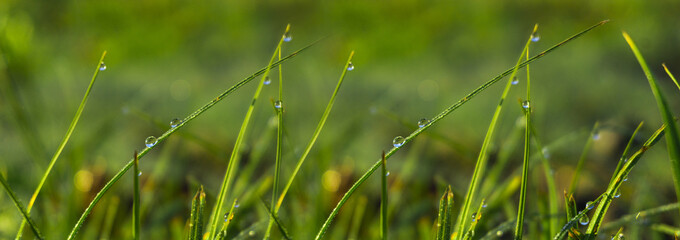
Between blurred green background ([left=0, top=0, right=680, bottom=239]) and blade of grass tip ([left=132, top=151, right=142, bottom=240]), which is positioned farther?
blurred green background ([left=0, top=0, right=680, bottom=239])

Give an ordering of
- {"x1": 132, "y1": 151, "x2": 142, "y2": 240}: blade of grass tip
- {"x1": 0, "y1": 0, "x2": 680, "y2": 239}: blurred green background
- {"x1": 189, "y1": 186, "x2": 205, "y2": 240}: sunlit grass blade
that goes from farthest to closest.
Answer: {"x1": 0, "y1": 0, "x2": 680, "y2": 239}: blurred green background → {"x1": 189, "y1": 186, "x2": 205, "y2": 240}: sunlit grass blade → {"x1": 132, "y1": 151, "x2": 142, "y2": 240}: blade of grass tip

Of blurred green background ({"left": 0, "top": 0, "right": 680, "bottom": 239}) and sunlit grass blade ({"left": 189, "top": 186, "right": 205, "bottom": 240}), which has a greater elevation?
blurred green background ({"left": 0, "top": 0, "right": 680, "bottom": 239})

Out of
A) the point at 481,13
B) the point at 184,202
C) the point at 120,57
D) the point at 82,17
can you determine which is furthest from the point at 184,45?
the point at 184,202

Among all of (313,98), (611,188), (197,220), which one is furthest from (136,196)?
(313,98)

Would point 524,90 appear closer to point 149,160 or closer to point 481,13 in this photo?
point 481,13

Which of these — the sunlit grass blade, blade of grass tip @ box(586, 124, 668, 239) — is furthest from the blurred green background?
blade of grass tip @ box(586, 124, 668, 239)

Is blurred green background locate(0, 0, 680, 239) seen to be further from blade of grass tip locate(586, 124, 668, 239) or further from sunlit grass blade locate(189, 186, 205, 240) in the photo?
blade of grass tip locate(586, 124, 668, 239)

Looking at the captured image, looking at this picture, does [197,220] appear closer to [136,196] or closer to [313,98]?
[136,196]

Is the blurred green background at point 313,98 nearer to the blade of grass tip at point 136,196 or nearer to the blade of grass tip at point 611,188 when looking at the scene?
the blade of grass tip at point 136,196
